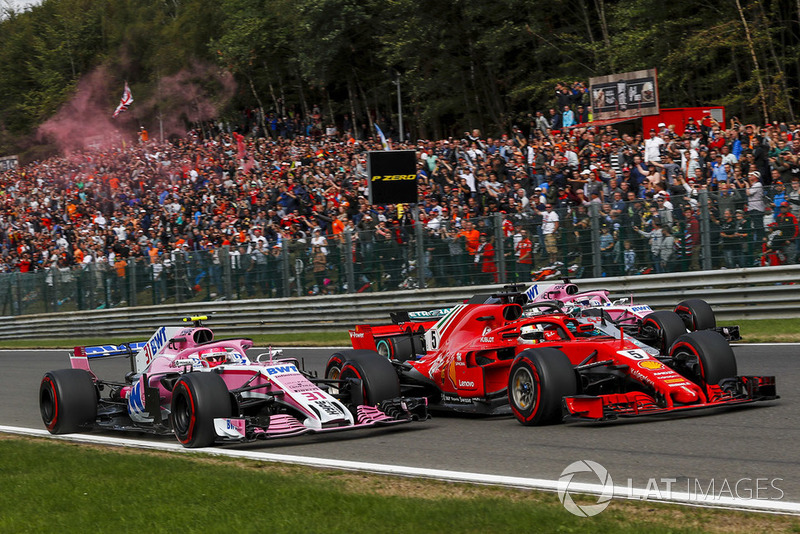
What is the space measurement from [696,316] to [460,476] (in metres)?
8.02

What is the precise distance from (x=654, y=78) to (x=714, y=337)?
16469mm

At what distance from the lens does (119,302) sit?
30266 millimetres

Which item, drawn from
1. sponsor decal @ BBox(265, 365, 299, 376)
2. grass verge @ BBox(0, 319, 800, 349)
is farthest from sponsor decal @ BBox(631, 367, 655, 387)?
grass verge @ BBox(0, 319, 800, 349)

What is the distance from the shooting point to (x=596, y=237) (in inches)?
759

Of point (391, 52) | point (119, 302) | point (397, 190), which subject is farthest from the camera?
point (391, 52)

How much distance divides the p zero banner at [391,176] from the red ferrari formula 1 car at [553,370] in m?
9.42

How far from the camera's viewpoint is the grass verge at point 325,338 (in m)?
16.3

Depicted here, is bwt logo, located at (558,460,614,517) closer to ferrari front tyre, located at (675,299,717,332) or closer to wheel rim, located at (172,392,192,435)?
wheel rim, located at (172,392,192,435)

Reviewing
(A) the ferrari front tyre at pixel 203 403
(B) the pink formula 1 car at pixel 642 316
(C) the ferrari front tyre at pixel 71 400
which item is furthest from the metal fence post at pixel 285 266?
(A) the ferrari front tyre at pixel 203 403

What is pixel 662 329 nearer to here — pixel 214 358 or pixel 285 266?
pixel 214 358

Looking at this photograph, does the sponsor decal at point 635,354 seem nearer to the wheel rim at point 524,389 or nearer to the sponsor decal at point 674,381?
the sponsor decal at point 674,381

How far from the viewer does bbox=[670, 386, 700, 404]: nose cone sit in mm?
10086

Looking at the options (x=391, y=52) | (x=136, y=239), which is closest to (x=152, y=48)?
(x=391, y=52)

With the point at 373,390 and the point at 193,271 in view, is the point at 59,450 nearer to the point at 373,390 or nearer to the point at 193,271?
the point at 373,390
